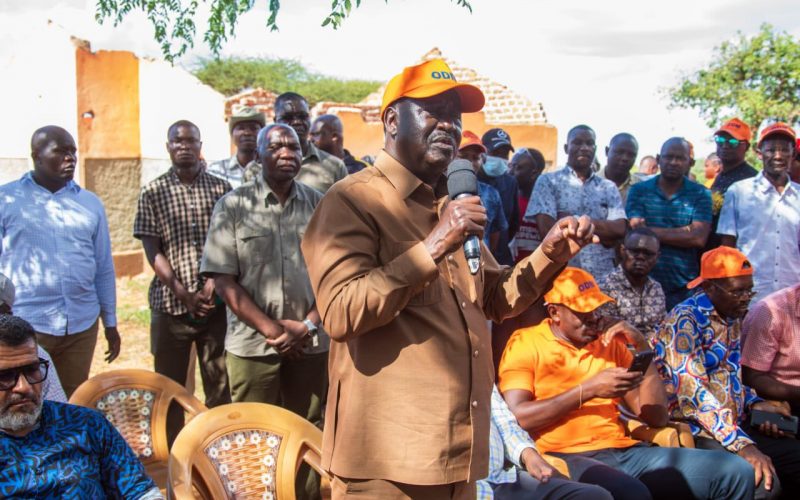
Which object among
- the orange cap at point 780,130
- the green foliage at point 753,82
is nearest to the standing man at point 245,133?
the orange cap at point 780,130

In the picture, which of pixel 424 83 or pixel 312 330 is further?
pixel 312 330

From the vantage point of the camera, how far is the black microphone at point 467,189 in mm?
2189

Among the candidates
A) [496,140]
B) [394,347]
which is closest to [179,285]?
[394,347]

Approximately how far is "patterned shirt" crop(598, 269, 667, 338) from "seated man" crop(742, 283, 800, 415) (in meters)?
0.60

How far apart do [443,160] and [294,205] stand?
2401mm

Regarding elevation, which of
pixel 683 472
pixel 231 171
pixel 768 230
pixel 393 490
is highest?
pixel 231 171

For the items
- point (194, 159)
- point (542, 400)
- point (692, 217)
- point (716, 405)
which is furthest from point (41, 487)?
point (692, 217)

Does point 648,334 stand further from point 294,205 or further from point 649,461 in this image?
point 294,205

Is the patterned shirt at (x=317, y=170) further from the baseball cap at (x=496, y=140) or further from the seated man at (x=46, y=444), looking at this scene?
the seated man at (x=46, y=444)

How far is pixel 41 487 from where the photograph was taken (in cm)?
291

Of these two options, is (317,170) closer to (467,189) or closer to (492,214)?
(492,214)

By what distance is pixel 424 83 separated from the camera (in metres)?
2.31

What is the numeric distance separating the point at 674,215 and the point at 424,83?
427 centimetres

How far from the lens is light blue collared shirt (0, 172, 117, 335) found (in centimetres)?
475
